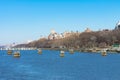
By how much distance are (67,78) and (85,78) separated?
2.66m

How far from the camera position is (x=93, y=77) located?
54.2m

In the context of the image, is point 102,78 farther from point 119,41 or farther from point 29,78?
point 119,41

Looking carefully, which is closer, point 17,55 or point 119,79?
point 119,79

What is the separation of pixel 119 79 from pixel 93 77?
14.3 ft

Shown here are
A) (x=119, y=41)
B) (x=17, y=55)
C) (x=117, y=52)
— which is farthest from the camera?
(x=119, y=41)

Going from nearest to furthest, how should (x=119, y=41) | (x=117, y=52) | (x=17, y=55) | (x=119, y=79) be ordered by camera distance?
1. (x=119, y=79)
2. (x=17, y=55)
3. (x=117, y=52)
4. (x=119, y=41)

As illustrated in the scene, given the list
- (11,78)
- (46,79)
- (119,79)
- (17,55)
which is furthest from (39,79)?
(17,55)

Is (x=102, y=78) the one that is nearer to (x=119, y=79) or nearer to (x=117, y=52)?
(x=119, y=79)

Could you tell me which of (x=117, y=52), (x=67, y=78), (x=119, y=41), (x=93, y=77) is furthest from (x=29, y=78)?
(x=119, y=41)

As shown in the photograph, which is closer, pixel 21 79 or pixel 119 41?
pixel 21 79

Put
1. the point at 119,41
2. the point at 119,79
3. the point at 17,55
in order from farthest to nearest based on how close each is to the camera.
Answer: the point at 119,41 < the point at 17,55 < the point at 119,79

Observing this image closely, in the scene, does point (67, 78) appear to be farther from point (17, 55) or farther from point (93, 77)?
point (17, 55)

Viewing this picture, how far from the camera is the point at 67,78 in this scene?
2104 inches

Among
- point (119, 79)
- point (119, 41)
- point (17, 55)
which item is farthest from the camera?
point (119, 41)
